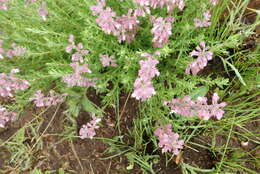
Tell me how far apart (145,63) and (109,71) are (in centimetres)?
79

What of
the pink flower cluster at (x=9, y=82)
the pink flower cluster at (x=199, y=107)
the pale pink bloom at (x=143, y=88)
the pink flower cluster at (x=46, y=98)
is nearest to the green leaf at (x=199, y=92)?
the pink flower cluster at (x=199, y=107)

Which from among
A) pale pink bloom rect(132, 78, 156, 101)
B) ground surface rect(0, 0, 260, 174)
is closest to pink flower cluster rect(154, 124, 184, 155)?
pale pink bloom rect(132, 78, 156, 101)

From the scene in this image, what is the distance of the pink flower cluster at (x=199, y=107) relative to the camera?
144 cm

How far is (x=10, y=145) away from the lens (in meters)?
2.44

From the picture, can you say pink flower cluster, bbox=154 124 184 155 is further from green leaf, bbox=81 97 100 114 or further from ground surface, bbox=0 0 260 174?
green leaf, bbox=81 97 100 114

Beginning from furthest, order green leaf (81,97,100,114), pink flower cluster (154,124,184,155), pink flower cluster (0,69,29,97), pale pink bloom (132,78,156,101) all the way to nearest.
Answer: green leaf (81,97,100,114), pink flower cluster (0,69,29,97), pink flower cluster (154,124,184,155), pale pink bloom (132,78,156,101)

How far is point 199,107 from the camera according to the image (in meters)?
1.48

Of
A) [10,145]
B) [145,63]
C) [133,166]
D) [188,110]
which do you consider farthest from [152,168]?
[10,145]

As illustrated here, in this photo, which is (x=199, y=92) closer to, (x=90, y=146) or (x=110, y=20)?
(x=110, y=20)

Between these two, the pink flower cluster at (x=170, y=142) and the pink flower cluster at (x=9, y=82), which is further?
the pink flower cluster at (x=9, y=82)

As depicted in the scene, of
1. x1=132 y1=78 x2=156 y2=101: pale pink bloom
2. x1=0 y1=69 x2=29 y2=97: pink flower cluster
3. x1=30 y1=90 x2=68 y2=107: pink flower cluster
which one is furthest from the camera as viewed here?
x1=30 y1=90 x2=68 y2=107: pink flower cluster

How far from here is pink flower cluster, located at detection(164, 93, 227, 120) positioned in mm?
1438

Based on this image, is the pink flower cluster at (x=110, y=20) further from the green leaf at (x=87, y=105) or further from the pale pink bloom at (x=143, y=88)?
the green leaf at (x=87, y=105)

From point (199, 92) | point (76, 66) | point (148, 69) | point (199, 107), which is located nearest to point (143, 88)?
point (148, 69)
